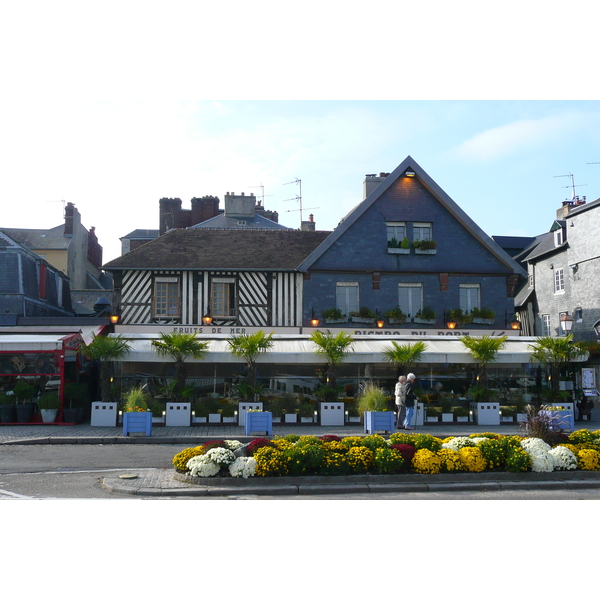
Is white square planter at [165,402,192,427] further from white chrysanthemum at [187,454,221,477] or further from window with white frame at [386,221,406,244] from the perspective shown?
window with white frame at [386,221,406,244]

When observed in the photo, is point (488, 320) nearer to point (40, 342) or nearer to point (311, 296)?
point (311, 296)

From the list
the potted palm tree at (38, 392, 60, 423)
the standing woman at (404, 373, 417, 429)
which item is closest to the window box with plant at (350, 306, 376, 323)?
the standing woman at (404, 373, 417, 429)

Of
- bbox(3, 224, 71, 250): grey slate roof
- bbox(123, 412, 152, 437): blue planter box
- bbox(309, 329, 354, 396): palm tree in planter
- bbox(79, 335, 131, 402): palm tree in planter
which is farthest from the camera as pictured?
bbox(3, 224, 71, 250): grey slate roof

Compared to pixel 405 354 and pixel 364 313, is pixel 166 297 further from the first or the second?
pixel 405 354

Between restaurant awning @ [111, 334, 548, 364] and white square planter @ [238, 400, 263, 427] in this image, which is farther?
restaurant awning @ [111, 334, 548, 364]

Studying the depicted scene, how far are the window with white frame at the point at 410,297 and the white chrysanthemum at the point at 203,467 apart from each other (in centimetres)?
1391

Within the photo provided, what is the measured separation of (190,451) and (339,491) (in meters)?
2.62

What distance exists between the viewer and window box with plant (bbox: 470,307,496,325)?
22.6m

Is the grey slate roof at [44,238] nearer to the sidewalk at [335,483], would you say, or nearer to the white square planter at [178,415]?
the white square planter at [178,415]

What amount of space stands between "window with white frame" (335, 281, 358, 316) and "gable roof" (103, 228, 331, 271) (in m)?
1.73

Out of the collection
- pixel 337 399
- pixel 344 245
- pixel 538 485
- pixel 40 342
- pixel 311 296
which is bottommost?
pixel 538 485

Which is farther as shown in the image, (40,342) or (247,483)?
(40,342)

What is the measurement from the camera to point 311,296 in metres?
22.4

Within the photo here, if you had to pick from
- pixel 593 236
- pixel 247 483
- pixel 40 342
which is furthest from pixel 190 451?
pixel 593 236
